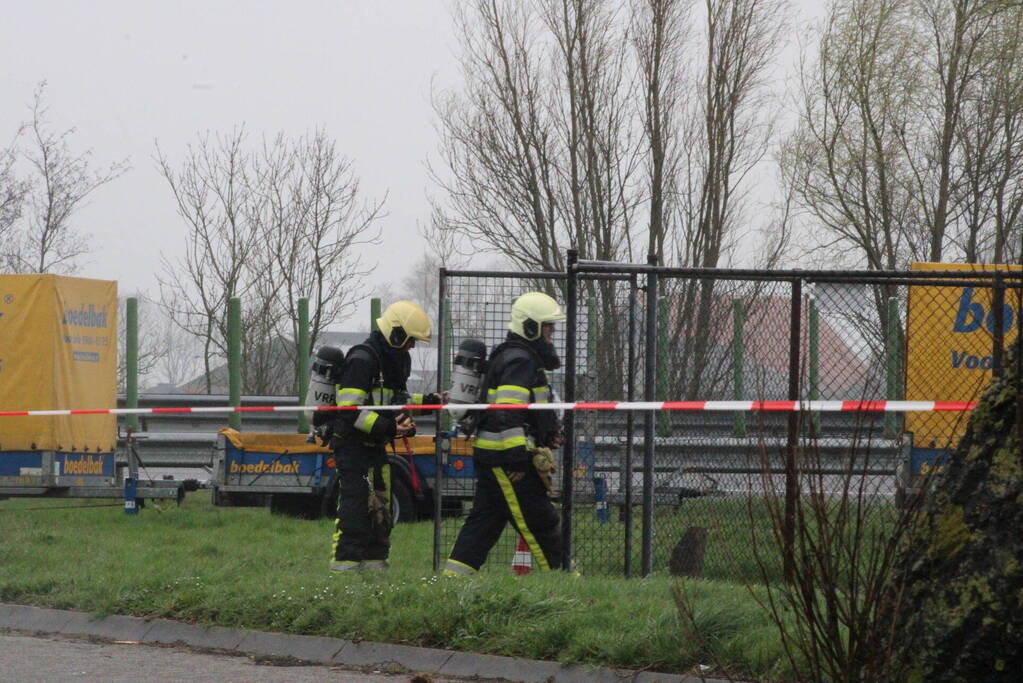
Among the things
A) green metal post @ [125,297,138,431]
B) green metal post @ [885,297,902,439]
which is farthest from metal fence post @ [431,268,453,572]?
green metal post @ [125,297,138,431]

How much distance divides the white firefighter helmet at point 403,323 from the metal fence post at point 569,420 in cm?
104

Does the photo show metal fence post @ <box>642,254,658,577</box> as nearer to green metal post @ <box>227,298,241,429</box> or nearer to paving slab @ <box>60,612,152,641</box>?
paving slab @ <box>60,612,152,641</box>

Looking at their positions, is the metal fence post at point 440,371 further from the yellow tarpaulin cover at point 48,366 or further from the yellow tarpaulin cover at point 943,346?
the yellow tarpaulin cover at point 48,366

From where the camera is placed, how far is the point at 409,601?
8.05m

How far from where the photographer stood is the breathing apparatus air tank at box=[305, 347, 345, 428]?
399 inches

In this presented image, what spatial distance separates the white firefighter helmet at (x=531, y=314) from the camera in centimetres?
938

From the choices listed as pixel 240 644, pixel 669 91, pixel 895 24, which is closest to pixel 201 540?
pixel 240 644

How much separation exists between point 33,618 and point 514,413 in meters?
3.32

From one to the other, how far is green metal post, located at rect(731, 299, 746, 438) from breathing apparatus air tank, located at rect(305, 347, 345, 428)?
9.00ft

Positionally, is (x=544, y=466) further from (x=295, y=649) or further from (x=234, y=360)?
(x=234, y=360)

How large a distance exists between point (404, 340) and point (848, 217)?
10256 mm

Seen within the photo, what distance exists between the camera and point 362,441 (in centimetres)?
995

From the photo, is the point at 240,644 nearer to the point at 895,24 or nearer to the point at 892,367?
the point at 892,367

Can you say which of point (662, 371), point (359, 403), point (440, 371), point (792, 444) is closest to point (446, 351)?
point (440, 371)
